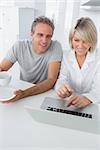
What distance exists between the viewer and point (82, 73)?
43.9 inches

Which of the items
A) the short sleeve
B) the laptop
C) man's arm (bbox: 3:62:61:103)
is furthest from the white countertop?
the short sleeve

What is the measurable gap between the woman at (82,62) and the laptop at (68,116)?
0.80 ft

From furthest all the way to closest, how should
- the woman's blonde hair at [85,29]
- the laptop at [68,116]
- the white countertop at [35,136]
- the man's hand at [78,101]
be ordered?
the woman's blonde hair at [85,29] → the man's hand at [78,101] → the laptop at [68,116] → the white countertop at [35,136]

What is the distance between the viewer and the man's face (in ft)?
4.04

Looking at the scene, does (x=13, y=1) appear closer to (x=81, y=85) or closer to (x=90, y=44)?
(x=90, y=44)

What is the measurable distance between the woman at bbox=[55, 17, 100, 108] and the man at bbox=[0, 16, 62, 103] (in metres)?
0.08

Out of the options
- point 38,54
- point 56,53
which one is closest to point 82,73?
point 56,53

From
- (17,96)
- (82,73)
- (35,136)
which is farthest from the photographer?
(82,73)

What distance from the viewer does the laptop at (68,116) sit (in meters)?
0.70

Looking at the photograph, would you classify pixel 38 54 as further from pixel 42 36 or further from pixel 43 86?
pixel 43 86

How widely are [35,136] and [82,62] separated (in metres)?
0.59

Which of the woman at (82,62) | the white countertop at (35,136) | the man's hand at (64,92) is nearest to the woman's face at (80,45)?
the woman at (82,62)

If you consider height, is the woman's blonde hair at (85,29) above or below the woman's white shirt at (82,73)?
above

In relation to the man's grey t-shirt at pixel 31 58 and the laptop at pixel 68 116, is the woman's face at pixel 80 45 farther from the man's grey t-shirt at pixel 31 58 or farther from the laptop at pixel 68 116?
the laptop at pixel 68 116
